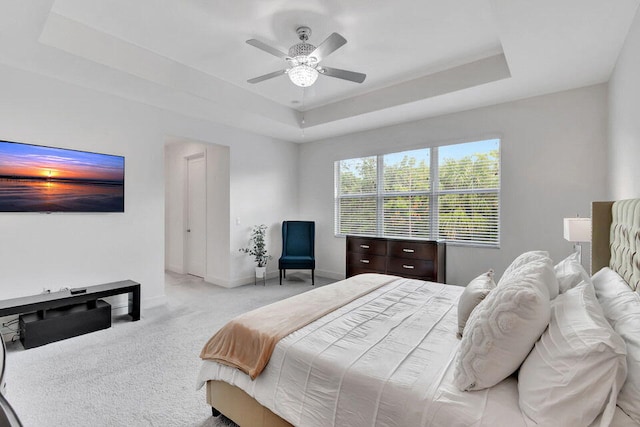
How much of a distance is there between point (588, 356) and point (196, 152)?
232 inches

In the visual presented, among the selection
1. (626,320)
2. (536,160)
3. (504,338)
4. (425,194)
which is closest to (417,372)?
(504,338)

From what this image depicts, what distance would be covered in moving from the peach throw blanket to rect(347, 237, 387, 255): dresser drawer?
2383 millimetres

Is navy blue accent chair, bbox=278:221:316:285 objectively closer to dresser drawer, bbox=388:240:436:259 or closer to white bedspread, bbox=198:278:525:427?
dresser drawer, bbox=388:240:436:259

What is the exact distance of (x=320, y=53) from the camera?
2.62 m

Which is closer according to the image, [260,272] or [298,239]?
[260,272]

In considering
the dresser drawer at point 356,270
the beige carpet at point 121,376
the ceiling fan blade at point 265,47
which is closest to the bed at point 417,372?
the beige carpet at point 121,376

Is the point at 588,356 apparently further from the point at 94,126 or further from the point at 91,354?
the point at 94,126

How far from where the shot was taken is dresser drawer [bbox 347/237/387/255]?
4559 mm

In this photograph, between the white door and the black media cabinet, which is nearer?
the black media cabinet

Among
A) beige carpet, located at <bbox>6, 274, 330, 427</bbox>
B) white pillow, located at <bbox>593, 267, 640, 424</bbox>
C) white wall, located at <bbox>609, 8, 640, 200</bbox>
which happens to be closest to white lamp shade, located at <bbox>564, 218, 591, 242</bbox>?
white wall, located at <bbox>609, 8, 640, 200</bbox>

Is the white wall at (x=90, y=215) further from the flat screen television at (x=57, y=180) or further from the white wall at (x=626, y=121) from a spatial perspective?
the white wall at (x=626, y=121)

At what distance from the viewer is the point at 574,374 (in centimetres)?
95

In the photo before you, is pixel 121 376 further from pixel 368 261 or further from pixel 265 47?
pixel 368 261

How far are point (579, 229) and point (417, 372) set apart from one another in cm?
234
